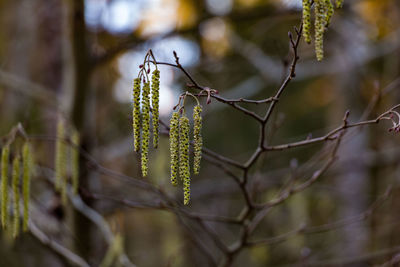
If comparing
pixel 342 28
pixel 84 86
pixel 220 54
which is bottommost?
pixel 84 86

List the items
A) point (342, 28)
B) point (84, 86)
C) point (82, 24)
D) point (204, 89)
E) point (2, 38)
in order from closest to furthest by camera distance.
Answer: point (204, 89), point (82, 24), point (84, 86), point (342, 28), point (2, 38)

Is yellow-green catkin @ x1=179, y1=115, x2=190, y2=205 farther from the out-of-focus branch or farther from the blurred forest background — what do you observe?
the out-of-focus branch

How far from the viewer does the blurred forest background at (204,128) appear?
101 inches

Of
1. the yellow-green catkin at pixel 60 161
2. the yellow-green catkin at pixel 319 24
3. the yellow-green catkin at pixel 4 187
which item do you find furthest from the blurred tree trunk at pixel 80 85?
the yellow-green catkin at pixel 319 24

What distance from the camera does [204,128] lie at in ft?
26.3

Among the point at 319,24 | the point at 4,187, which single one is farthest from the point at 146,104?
the point at 4,187

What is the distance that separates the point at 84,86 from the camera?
2.81 meters

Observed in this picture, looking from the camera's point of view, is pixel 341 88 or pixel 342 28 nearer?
pixel 342 28

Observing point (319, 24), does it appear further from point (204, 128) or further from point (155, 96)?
point (204, 128)

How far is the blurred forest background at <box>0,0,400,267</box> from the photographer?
8.40 ft

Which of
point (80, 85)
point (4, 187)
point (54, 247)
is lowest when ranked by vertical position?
point (54, 247)

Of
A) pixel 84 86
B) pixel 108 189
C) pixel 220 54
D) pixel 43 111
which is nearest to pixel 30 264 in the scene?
pixel 108 189

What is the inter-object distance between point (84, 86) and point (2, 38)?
10.0ft

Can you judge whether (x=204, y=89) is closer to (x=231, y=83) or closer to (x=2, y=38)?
(x=2, y=38)
